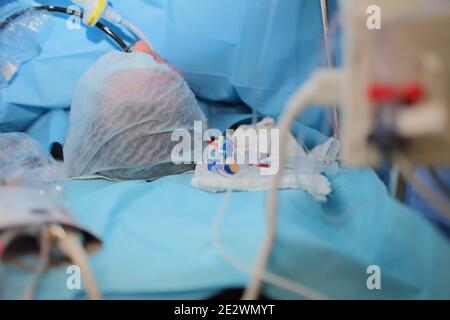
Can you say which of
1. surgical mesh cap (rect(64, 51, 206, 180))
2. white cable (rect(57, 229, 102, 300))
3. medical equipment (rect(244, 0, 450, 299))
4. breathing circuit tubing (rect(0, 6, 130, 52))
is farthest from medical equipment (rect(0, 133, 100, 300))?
breathing circuit tubing (rect(0, 6, 130, 52))

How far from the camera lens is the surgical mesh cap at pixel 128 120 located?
3.84 ft

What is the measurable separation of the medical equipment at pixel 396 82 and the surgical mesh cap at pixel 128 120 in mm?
720

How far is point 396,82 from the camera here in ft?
1.64

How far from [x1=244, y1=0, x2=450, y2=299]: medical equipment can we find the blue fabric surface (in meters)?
0.28

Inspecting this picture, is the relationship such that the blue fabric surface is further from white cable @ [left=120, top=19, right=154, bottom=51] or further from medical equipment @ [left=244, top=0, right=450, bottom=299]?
white cable @ [left=120, top=19, right=154, bottom=51]

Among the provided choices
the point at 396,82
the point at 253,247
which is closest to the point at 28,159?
the point at 253,247

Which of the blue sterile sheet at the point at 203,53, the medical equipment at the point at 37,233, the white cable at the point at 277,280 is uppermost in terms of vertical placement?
the blue sterile sheet at the point at 203,53

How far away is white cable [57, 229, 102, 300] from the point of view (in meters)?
0.66

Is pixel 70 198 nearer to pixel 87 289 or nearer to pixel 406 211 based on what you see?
pixel 87 289

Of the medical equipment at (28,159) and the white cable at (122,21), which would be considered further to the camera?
the white cable at (122,21)

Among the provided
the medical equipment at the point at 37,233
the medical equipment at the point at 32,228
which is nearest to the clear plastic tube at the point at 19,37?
the medical equipment at the point at 32,228

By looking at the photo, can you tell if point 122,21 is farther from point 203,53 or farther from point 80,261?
point 80,261

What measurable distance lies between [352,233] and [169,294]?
399 mm

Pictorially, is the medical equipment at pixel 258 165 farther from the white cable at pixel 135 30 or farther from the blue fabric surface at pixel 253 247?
the white cable at pixel 135 30
